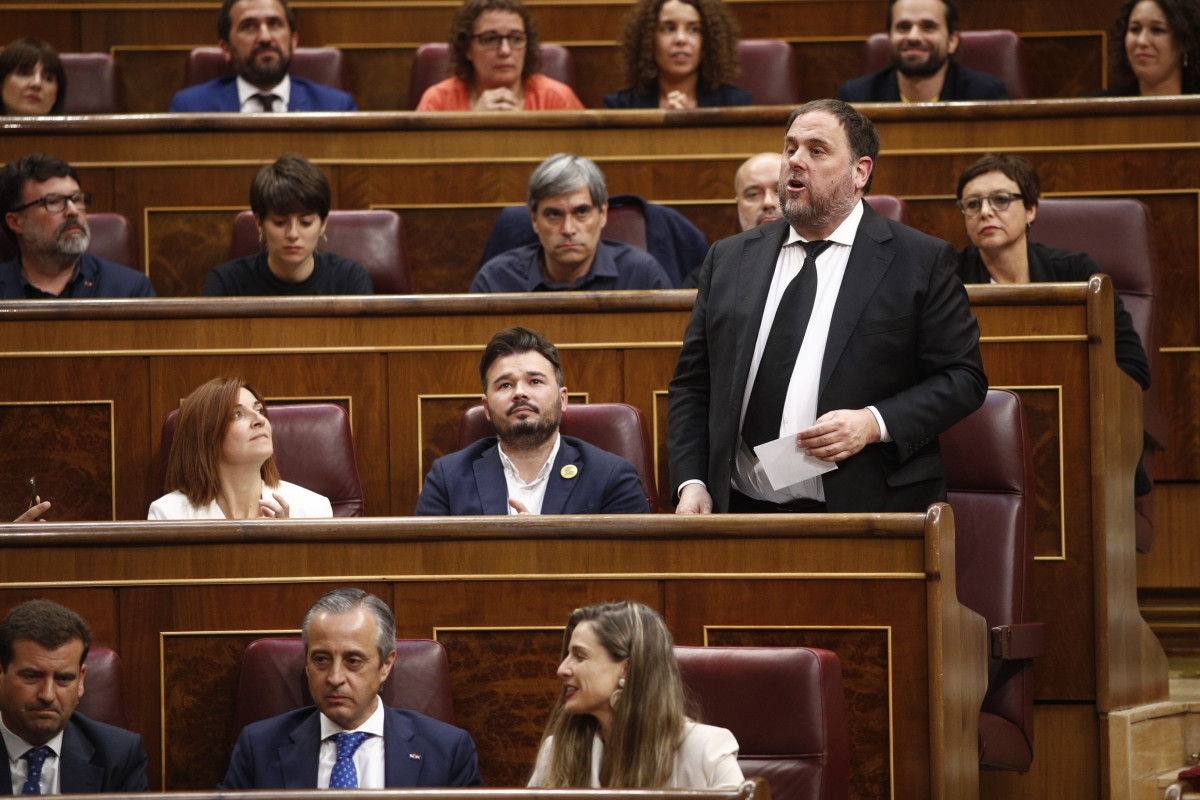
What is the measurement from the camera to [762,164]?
2.32 meters

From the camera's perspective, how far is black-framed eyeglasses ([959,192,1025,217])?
224 centimetres

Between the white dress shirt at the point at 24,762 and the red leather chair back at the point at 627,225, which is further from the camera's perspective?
the red leather chair back at the point at 627,225

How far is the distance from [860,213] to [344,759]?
0.79 metres

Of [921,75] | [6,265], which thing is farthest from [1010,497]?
[6,265]

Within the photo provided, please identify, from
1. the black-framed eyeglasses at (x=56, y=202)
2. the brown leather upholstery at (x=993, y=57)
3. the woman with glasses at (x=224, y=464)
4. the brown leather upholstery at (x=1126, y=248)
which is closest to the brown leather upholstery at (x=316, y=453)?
the woman with glasses at (x=224, y=464)

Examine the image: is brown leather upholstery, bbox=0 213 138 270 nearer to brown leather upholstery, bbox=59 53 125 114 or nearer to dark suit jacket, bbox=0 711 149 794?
brown leather upholstery, bbox=59 53 125 114

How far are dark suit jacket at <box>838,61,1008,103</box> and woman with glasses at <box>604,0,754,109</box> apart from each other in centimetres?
20

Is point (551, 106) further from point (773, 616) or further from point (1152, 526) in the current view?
point (773, 616)

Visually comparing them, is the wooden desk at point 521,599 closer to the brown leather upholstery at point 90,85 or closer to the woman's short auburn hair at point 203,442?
the woman's short auburn hair at point 203,442

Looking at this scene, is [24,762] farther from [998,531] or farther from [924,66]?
[924,66]

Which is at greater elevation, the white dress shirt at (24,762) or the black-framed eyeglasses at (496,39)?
the black-framed eyeglasses at (496,39)

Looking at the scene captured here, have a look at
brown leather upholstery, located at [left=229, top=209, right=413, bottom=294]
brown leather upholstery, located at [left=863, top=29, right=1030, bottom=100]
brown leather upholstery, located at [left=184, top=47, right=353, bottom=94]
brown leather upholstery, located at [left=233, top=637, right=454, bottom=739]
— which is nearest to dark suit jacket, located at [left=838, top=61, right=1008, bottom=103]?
brown leather upholstery, located at [left=863, top=29, right=1030, bottom=100]

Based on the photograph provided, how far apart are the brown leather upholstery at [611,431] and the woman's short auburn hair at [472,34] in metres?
1.12

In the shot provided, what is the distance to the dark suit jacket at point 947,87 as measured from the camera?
290 centimetres
